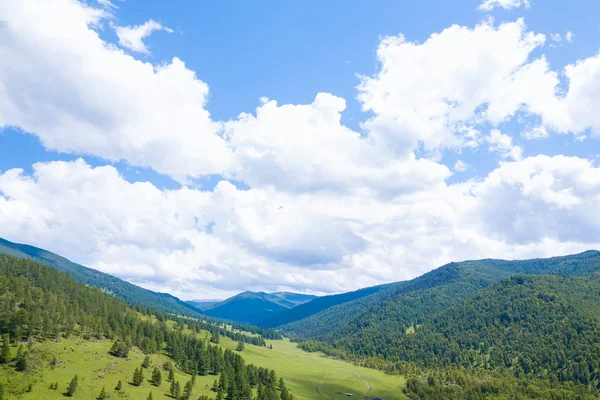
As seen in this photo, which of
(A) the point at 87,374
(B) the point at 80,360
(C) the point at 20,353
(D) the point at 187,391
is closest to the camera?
(C) the point at 20,353

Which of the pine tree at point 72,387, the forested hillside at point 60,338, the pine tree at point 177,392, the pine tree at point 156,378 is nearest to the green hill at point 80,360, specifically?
the forested hillside at point 60,338

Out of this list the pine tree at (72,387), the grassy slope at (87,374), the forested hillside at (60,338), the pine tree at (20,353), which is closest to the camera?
the pine tree at (72,387)

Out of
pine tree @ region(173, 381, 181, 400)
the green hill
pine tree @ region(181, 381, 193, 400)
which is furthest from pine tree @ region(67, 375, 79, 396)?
pine tree @ region(181, 381, 193, 400)

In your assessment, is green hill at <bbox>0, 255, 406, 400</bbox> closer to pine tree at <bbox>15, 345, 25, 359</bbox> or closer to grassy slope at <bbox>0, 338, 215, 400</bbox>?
grassy slope at <bbox>0, 338, 215, 400</bbox>

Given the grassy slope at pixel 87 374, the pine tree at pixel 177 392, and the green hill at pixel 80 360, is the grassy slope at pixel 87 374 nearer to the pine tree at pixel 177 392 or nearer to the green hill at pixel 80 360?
the green hill at pixel 80 360

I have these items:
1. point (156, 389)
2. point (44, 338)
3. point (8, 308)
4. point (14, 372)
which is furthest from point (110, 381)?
point (8, 308)

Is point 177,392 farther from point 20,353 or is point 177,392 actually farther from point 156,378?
point 20,353

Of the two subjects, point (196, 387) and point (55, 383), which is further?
point (196, 387)

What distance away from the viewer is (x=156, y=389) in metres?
140

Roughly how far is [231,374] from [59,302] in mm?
96244

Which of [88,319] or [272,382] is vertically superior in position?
[88,319]

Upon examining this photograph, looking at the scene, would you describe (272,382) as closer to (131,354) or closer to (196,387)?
(196,387)

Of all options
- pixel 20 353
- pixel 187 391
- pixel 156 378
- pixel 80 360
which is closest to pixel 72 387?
pixel 20 353

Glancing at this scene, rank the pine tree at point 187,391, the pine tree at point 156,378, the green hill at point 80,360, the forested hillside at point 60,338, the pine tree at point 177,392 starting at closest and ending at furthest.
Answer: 1. the green hill at point 80,360
2. the forested hillside at point 60,338
3. the pine tree at point 177,392
4. the pine tree at point 187,391
5. the pine tree at point 156,378
